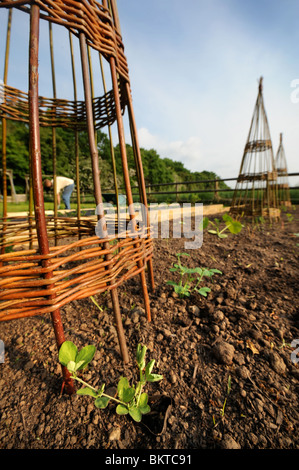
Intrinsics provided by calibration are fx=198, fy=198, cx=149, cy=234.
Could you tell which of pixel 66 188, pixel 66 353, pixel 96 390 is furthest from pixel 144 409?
pixel 66 188

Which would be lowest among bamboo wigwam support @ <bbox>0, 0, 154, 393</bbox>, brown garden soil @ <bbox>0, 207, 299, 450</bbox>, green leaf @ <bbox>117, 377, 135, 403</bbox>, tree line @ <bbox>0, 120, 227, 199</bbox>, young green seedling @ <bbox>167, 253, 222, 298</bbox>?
brown garden soil @ <bbox>0, 207, 299, 450</bbox>

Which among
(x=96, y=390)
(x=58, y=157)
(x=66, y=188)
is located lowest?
(x=96, y=390)

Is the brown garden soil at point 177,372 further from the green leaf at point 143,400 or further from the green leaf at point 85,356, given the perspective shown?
the green leaf at point 85,356

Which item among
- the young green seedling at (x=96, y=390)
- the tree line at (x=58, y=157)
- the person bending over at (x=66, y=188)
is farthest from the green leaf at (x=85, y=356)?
the tree line at (x=58, y=157)

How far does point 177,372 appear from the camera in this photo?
70cm

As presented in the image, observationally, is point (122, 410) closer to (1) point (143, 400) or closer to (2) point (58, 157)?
(1) point (143, 400)

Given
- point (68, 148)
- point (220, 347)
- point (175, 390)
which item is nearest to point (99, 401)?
point (175, 390)

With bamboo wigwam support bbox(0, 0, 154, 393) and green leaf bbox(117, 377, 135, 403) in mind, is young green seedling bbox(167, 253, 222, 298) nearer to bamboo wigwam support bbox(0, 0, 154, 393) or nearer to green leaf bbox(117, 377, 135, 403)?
bamboo wigwam support bbox(0, 0, 154, 393)

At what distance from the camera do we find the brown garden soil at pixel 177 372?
1.76 ft

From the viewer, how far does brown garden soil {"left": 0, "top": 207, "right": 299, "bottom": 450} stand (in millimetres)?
535

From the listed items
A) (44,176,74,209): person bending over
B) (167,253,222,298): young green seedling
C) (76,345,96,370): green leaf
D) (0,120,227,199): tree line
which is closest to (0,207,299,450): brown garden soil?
(167,253,222,298): young green seedling

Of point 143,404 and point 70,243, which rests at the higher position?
point 70,243

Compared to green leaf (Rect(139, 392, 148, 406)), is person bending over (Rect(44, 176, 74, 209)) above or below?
above
